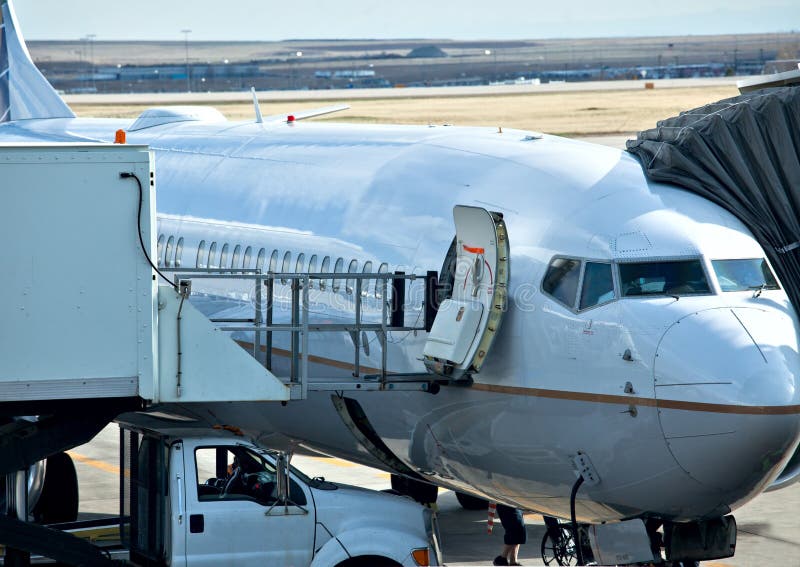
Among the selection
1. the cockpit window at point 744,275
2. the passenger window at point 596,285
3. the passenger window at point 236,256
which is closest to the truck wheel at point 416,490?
the passenger window at point 236,256

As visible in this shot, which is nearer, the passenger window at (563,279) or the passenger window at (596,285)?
the passenger window at (596,285)

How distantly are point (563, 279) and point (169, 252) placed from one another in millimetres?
8568

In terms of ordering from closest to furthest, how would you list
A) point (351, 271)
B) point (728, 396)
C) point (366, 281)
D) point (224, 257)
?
1. point (728, 396)
2. point (366, 281)
3. point (351, 271)
4. point (224, 257)

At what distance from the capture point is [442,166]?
14.7 metres

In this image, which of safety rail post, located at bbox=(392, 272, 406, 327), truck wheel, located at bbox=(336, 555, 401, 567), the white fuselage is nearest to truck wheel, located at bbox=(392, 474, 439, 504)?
the white fuselage

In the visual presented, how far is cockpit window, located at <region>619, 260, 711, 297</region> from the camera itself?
39.5 feet

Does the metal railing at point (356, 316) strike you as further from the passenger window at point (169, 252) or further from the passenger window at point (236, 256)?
the passenger window at point (169, 252)

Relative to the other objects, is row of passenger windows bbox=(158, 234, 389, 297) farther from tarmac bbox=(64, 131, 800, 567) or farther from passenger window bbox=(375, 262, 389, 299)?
tarmac bbox=(64, 131, 800, 567)

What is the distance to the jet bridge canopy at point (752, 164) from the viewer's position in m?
12.9

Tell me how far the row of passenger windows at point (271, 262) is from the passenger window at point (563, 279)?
2249 millimetres

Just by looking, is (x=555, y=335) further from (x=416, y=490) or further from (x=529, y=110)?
(x=529, y=110)

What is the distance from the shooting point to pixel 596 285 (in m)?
12.2

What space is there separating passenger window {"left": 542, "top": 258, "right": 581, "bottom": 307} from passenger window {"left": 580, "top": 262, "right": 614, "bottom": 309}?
3.3 inches

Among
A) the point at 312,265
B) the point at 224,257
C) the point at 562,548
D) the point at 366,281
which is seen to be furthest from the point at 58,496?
the point at 562,548
